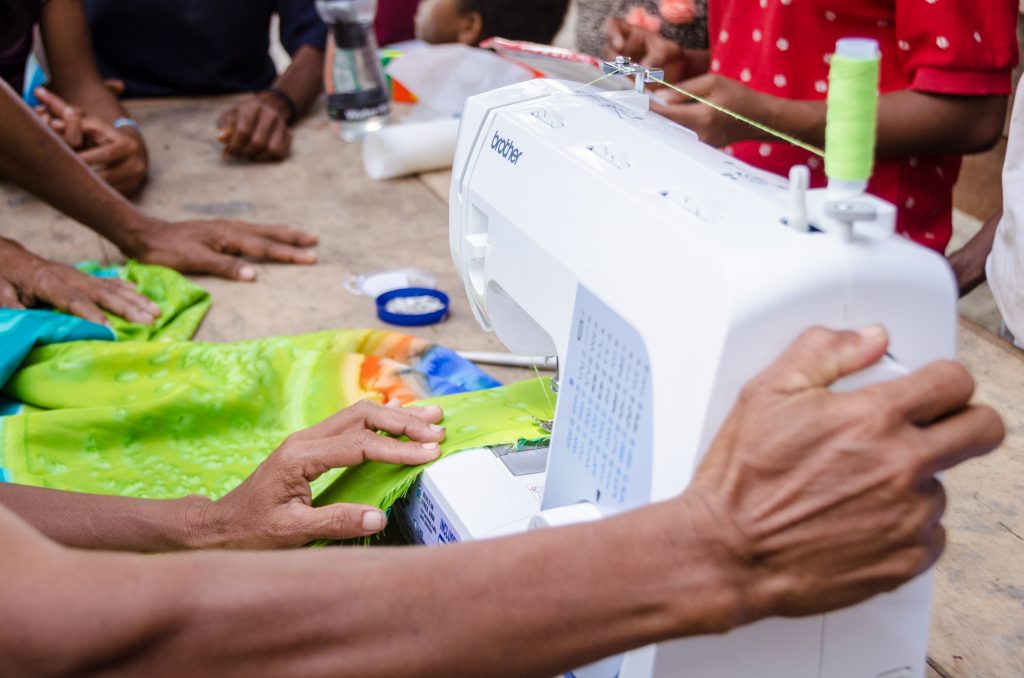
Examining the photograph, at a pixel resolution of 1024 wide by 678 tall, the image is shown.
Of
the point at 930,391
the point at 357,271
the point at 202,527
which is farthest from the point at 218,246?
the point at 930,391

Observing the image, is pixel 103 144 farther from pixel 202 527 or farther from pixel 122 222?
pixel 202 527

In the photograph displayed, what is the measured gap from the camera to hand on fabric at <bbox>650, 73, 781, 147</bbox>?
1564 mm

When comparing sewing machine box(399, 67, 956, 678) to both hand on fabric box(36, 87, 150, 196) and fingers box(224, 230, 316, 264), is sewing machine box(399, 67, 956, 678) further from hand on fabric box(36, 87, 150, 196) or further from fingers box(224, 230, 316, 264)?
hand on fabric box(36, 87, 150, 196)

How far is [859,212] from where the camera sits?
0.80 meters

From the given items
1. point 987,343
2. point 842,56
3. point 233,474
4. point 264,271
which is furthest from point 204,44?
point 842,56

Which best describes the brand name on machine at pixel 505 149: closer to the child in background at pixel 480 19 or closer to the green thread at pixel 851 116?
the green thread at pixel 851 116

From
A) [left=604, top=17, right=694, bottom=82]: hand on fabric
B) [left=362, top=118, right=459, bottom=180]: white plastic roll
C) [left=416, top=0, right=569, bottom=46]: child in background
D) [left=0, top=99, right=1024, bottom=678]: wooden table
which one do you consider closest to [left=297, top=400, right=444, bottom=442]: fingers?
[left=0, top=99, right=1024, bottom=678]: wooden table

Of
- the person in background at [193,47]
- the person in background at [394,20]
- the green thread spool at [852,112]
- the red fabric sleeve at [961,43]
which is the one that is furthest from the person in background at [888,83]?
the person in background at [394,20]

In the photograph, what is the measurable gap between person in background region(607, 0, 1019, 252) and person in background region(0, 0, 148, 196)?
1118mm

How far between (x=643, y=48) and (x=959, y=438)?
1.28m

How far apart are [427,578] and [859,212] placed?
410mm

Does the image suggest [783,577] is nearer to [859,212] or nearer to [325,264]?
[859,212]

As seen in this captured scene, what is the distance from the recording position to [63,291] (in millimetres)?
1838

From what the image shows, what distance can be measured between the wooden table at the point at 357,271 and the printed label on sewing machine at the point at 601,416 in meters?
0.39
